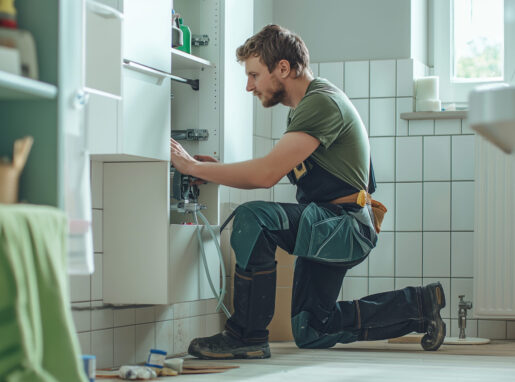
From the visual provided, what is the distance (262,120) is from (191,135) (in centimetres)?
90

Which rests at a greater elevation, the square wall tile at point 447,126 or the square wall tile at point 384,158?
the square wall tile at point 447,126

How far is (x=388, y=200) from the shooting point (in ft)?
12.7

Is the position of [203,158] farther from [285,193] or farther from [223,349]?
[285,193]

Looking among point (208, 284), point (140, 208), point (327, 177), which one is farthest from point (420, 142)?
point (140, 208)

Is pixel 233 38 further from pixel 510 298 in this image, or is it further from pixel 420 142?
pixel 510 298

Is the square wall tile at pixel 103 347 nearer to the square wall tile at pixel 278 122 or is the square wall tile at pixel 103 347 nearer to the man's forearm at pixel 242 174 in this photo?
the man's forearm at pixel 242 174

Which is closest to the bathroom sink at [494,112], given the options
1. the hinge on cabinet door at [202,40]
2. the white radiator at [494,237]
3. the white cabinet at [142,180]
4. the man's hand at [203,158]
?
the white cabinet at [142,180]

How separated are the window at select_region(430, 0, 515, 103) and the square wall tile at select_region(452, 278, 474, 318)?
879 mm

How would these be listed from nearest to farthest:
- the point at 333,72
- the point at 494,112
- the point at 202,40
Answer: the point at 494,112 → the point at 202,40 → the point at 333,72

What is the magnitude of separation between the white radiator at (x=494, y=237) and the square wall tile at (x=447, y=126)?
18cm

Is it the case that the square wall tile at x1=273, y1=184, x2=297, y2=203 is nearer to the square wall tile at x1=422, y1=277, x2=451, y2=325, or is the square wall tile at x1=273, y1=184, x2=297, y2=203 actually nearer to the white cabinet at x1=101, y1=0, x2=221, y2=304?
the square wall tile at x1=422, y1=277, x2=451, y2=325

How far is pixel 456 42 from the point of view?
4055 mm

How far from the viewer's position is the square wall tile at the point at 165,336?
299 centimetres

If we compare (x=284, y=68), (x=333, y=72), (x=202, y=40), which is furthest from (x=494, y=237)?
(x=202, y=40)
